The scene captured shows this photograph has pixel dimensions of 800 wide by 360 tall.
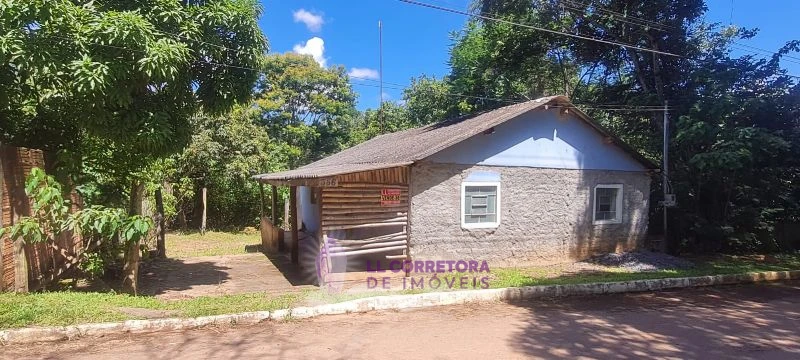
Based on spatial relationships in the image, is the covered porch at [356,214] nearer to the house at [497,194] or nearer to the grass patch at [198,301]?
the house at [497,194]

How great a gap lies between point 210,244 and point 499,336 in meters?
12.8

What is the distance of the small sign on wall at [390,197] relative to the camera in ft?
31.8

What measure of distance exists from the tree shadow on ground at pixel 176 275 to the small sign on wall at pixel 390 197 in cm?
367

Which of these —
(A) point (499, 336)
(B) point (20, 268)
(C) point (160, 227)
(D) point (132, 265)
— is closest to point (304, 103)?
(C) point (160, 227)

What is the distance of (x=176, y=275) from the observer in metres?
10.6

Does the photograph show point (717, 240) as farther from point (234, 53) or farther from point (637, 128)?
point (234, 53)

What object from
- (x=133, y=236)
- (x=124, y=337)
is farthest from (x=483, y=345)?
(x=133, y=236)

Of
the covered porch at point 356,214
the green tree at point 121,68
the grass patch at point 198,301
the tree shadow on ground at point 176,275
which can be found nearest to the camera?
the grass patch at point 198,301

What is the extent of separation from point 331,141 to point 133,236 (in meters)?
21.6

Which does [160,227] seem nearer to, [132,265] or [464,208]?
[132,265]

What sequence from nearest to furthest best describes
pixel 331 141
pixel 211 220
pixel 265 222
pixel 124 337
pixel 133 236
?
pixel 124 337 → pixel 133 236 → pixel 265 222 → pixel 211 220 → pixel 331 141

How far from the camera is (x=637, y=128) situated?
16422 millimetres

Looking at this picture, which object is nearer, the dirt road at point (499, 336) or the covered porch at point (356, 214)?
the dirt road at point (499, 336)

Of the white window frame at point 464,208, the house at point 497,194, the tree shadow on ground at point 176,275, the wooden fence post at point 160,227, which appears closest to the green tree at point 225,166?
the wooden fence post at point 160,227
